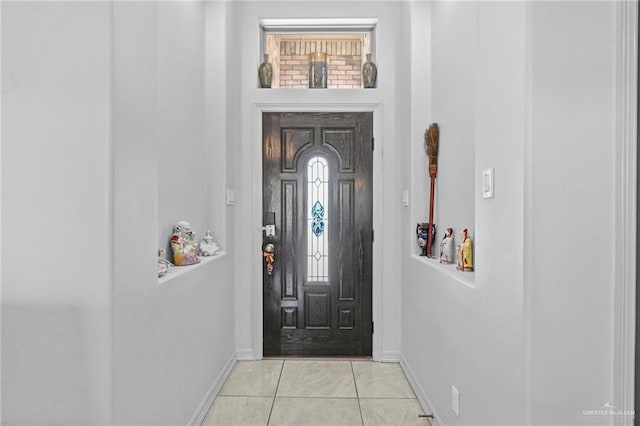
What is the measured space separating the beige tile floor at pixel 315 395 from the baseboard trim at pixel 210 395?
0.03 m

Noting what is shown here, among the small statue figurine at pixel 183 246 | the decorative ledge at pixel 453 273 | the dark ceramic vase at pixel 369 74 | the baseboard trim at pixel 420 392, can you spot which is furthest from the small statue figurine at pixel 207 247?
the dark ceramic vase at pixel 369 74

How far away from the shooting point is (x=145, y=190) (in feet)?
5.03

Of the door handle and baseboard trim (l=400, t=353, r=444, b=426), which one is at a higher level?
the door handle

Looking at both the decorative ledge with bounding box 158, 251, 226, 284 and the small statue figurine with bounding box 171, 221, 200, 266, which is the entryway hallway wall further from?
the small statue figurine with bounding box 171, 221, 200, 266

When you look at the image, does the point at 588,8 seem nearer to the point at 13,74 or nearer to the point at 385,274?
the point at 13,74

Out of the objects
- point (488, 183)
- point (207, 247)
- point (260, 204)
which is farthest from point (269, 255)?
point (488, 183)

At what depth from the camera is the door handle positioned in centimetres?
335

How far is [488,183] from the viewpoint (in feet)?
5.18

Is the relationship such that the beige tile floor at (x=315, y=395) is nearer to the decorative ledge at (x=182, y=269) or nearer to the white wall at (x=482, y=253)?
the white wall at (x=482, y=253)

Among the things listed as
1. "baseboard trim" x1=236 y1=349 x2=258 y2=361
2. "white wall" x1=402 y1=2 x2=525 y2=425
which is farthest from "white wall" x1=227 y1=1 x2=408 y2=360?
"white wall" x1=402 y1=2 x2=525 y2=425

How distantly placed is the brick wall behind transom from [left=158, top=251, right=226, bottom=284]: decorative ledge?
1671 mm

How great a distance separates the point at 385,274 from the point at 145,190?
2200 mm

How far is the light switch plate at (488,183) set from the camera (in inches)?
60.9

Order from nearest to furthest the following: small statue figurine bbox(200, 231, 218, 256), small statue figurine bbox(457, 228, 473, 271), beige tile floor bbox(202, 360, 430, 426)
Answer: small statue figurine bbox(457, 228, 473, 271), beige tile floor bbox(202, 360, 430, 426), small statue figurine bbox(200, 231, 218, 256)
